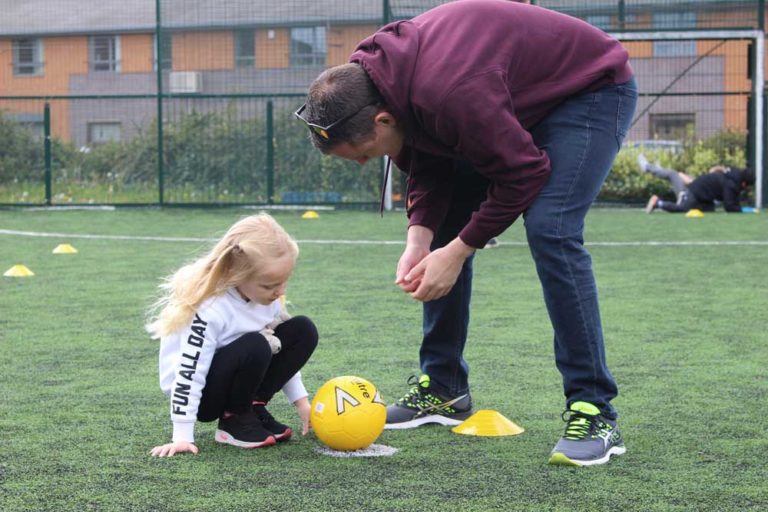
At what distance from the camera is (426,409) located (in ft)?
14.1

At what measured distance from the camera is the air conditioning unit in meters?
18.5

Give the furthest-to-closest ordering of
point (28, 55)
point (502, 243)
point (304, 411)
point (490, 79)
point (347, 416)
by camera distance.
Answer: point (28, 55) < point (502, 243) < point (304, 411) < point (347, 416) < point (490, 79)

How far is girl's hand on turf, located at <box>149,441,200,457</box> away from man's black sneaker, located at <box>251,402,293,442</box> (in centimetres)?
30

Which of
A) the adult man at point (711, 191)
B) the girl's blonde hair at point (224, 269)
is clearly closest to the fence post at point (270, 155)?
the adult man at point (711, 191)

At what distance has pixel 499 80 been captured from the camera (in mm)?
3348

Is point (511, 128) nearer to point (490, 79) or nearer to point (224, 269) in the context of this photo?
point (490, 79)

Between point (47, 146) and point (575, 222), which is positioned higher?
point (47, 146)

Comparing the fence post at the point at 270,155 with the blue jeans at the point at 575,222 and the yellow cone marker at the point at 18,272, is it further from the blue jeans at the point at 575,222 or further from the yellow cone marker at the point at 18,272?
the blue jeans at the point at 575,222

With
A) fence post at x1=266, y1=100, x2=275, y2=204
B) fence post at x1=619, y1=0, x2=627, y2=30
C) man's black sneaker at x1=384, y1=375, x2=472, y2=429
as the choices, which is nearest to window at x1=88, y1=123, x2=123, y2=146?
fence post at x1=266, y1=100, x2=275, y2=204

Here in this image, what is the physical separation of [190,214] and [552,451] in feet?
45.8

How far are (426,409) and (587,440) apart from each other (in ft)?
2.66

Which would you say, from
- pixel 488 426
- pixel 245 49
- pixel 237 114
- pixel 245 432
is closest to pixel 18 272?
pixel 245 432

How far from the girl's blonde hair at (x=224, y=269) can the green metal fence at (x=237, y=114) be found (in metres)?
14.2

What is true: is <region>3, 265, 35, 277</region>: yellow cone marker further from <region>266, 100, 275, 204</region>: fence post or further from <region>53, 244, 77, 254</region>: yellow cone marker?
<region>266, 100, 275, 204</region>: fence post
